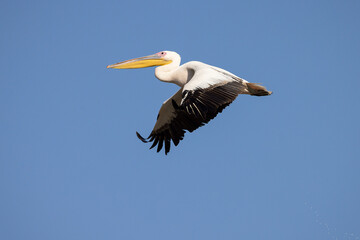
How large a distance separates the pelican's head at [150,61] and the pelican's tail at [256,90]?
6.60 feet

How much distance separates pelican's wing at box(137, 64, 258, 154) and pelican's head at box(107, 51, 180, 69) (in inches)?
39.0

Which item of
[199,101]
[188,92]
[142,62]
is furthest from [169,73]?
[199,101]

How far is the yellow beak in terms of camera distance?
51.7ft

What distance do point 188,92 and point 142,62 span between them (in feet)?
13.1

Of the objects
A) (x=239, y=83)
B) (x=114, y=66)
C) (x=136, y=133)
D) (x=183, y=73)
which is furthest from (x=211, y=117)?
(x=114, y=66)

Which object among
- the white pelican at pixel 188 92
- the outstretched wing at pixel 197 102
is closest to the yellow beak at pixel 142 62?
the white pelican at pixel 188 92

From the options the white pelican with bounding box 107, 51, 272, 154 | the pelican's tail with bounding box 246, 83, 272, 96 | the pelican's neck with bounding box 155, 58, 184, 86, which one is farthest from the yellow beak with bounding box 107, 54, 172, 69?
the pelican's tail with bounding box 246, 83, 272, 96

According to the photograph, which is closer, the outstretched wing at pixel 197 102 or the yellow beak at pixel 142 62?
the outstretched wing at pixel 197 102

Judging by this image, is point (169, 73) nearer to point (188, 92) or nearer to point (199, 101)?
point (188, 92)

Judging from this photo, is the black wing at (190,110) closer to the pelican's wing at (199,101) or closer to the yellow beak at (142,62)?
the pelican's wing at (199,101)

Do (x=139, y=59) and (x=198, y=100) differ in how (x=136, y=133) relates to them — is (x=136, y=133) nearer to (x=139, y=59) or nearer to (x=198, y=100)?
(x=139, y=59)

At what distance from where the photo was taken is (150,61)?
1588cm

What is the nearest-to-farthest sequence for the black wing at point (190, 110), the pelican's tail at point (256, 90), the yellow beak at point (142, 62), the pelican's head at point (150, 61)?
1. the black wing at point (190, 110)
2. the pelican's tail at point (256, 90)
3. the pelican's head at point (150, 61)
4. the yellow beak at point (142, 62)

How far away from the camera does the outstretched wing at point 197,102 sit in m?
12.1
